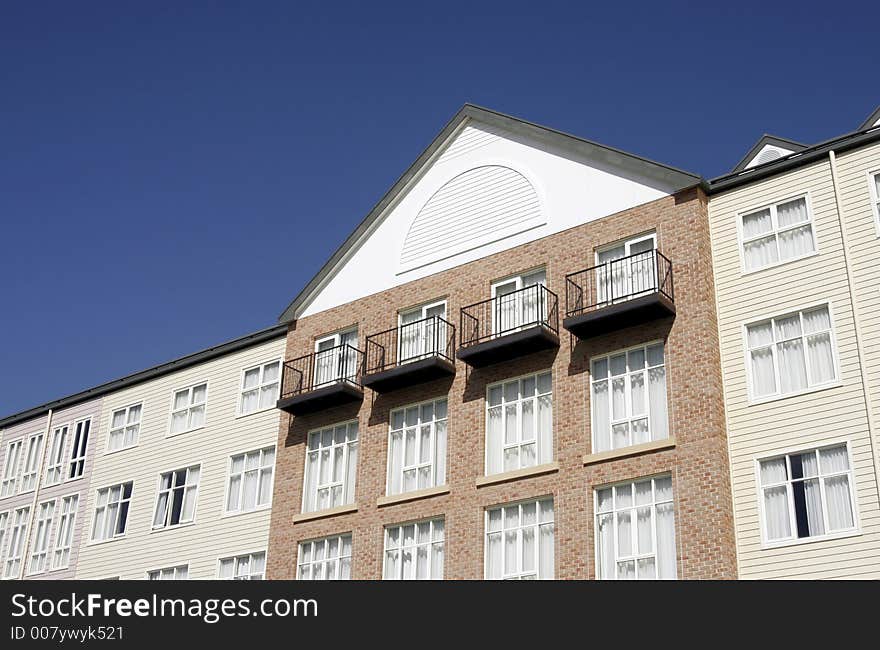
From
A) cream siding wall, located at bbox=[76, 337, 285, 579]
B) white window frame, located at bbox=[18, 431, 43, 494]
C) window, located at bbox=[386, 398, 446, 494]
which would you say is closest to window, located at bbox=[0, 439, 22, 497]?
white window frame, located at bbox=[18, 431, 43, 494]

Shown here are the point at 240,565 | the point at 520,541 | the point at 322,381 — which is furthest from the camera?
the point at 240,565

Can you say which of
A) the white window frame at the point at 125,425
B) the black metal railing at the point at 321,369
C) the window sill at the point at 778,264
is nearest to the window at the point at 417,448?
the black metal railing at the point at 321,369

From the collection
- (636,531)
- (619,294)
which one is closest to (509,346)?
(619,294)

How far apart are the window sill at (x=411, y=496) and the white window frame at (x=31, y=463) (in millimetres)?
17819

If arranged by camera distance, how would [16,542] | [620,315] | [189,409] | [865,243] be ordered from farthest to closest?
[16,542] → [189,409] → [620,315] → [865,243]

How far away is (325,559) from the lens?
31.9m

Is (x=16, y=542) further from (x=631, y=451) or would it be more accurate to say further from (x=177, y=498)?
(x=631, y=451)

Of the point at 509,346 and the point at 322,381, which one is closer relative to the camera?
the point at 509,346

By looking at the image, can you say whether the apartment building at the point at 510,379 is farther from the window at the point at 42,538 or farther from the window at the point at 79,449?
the window at the point at 42,538

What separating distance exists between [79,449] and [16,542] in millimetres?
4116

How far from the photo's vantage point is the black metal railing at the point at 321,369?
3331 cm

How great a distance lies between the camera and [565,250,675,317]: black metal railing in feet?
91.5

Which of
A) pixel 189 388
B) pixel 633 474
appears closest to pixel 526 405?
pixel 633 474
